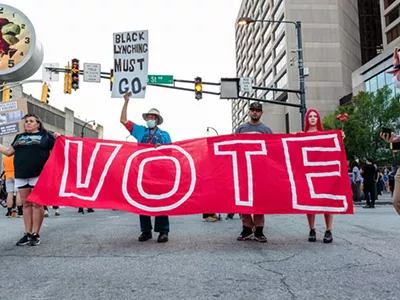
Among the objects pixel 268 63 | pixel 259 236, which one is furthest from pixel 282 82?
pixel 259 236

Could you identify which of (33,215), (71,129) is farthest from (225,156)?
(71,129)

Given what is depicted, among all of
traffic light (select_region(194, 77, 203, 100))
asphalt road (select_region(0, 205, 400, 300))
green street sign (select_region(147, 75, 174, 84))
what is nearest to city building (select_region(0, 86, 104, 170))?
green street sign (select_region(147, 75, 174, 84))

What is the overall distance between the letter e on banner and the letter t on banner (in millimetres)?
2570

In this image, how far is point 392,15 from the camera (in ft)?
143

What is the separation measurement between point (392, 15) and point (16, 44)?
39262 millimetres

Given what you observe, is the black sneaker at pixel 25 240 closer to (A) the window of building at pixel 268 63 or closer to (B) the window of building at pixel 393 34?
(B) the window of building at pixel 393 34

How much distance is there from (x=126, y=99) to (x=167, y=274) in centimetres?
319

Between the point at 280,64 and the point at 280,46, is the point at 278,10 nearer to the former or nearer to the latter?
the point at 280,46

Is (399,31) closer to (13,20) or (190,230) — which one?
(13,20)

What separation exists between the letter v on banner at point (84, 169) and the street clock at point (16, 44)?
15717 mm

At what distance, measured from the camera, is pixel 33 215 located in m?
5.13

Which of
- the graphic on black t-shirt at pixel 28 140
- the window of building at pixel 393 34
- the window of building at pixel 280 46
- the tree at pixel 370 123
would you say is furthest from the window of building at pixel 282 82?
the graphic on black t-shirt at pixel 28 140

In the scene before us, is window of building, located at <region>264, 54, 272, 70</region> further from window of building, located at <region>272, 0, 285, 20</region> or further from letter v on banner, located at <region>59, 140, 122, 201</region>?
letter v on banner, located at <region>59, 140, 122, 201</region>

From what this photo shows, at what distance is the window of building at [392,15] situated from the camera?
139ft
